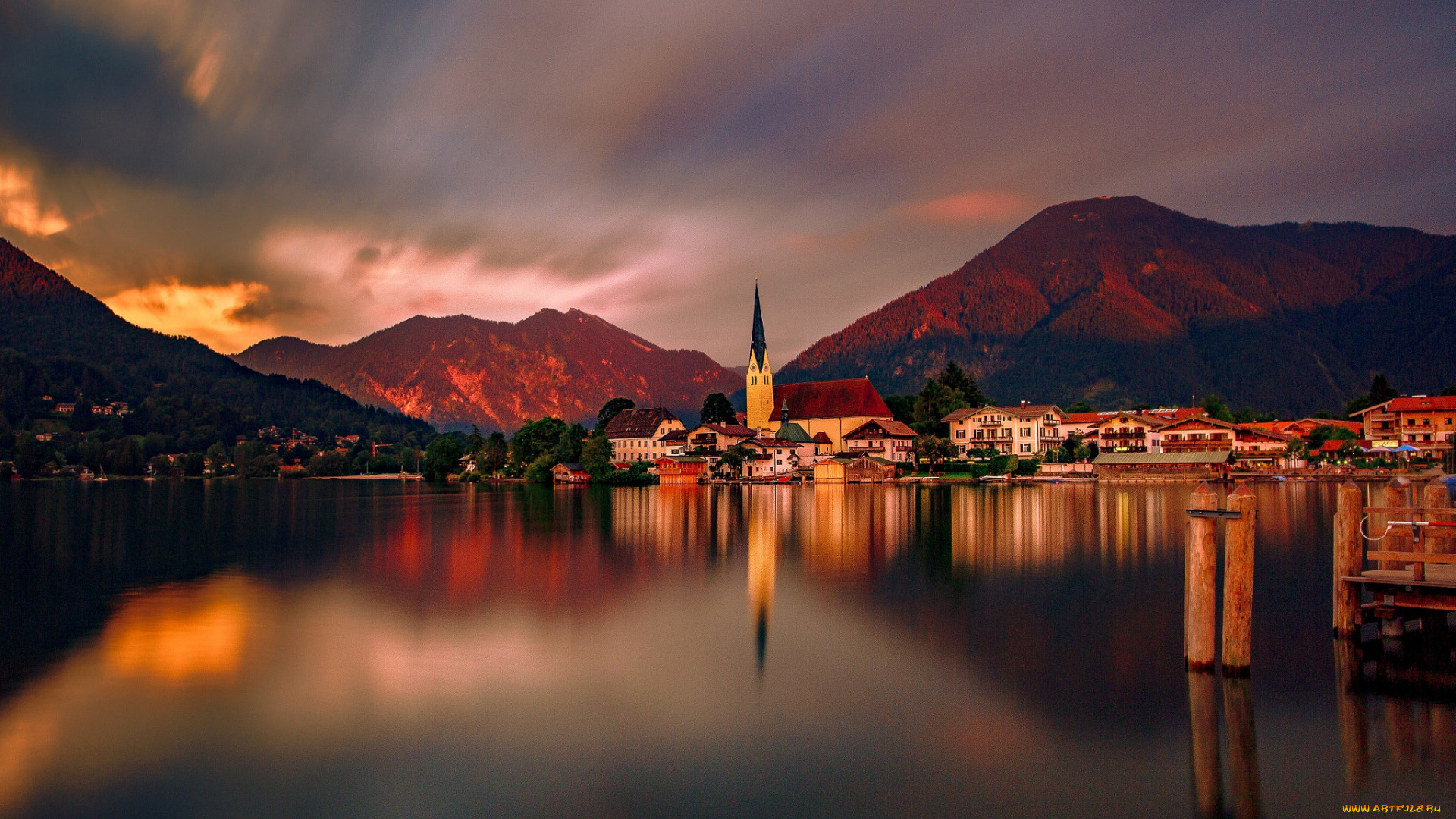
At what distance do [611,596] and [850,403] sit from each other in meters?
85.2

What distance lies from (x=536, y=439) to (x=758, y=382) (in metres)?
29.8

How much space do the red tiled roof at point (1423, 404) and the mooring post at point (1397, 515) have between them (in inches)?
3577

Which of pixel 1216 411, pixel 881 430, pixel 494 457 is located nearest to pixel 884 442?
pixel 881 430

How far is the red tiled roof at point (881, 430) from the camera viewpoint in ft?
304

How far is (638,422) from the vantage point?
101625 millimetres

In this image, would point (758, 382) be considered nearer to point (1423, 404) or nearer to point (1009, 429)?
point (1009, 429)

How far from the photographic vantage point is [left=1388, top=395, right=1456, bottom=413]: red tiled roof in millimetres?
84125

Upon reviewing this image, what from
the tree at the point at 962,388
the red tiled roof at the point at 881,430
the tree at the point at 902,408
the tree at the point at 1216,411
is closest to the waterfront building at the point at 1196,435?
the tree at the point at 962,388

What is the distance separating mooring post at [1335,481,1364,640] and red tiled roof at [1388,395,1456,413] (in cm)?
9140

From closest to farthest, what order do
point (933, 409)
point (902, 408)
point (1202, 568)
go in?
point (1202, 568)
point (933, 409)
point (902, 408)

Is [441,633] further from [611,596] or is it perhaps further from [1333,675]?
[1333,675]

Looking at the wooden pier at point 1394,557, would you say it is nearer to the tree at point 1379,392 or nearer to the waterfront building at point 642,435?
the waterfront building at point 642,435

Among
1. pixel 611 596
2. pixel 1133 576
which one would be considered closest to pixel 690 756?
pixel 611 596

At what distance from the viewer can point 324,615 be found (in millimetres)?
20719
